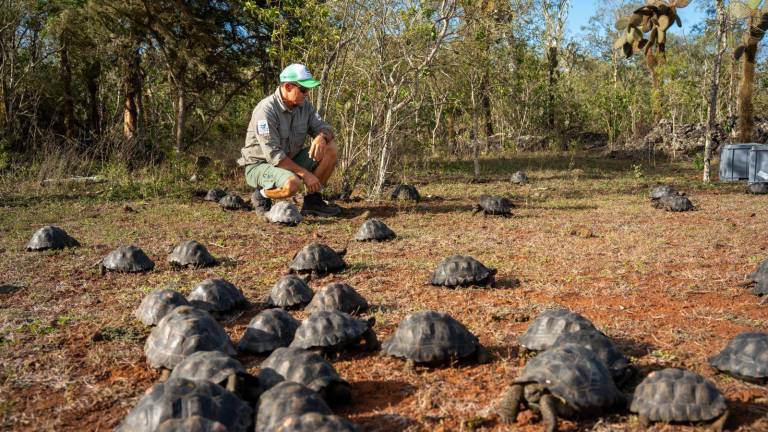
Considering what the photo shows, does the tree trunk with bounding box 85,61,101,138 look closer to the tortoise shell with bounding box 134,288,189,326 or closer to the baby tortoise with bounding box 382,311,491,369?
the tortoise shell with bounding box 134,288,189,326

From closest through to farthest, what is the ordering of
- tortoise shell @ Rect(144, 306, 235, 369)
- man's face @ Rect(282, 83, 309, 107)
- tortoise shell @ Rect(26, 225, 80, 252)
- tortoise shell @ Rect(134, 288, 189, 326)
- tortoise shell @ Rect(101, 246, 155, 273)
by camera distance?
1. tortoise shell @ Rect(144, 306, 235, 369)
2. tortoise shell @ Rect(134, 288, 189, 326)
3. tortoise shell @ Rect(101, 246, 155, 273)
4. tortoise shell @ Rect(26, 225, 80, 252)
5. man's face @ Rect(282, 83, 309, 107)

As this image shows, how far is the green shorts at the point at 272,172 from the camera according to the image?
827 centimetres

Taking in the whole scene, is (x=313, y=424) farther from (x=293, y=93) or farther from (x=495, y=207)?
(x=495, y=207)

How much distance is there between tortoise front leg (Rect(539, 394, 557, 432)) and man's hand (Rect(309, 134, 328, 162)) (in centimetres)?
618

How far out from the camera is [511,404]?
292 centimetres

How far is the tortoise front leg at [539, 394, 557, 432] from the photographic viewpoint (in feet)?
8.95

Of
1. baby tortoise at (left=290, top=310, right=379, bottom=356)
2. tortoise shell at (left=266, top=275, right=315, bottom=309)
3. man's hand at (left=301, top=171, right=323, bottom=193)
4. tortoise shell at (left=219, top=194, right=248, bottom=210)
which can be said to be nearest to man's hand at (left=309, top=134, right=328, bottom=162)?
man's hand at (left=301, top=171, right=323, bottom=193)

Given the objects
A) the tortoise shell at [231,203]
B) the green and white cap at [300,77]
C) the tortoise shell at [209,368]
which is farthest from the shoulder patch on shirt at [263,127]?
the tortoise shell at [209,368]

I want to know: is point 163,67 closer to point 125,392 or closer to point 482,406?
point 125,392

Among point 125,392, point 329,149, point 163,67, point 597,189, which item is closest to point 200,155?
point 163,67

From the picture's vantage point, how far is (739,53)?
475cm

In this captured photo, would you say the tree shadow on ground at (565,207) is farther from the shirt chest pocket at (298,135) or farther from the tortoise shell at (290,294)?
the tortoise shell at (290,294)

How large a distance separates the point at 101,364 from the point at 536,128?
18.4 m

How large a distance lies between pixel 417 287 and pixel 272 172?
12.2 feet
